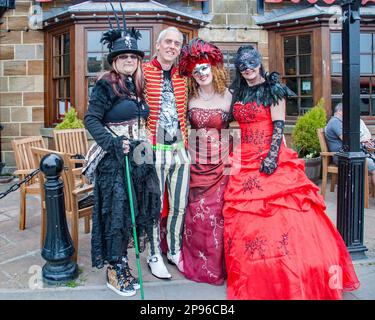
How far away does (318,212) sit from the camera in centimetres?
300

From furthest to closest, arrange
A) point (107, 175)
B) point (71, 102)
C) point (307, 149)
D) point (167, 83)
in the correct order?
point (71, 102), point (307, 149), point (167, 83), point (107, 175)

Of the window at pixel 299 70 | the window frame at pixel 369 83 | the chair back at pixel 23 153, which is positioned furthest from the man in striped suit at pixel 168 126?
the window frame at pixel 369 83

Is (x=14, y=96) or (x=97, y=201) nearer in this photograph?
(x=97, y=201)

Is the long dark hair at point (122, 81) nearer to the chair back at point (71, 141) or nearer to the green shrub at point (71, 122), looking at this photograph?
the chair back at point (71, 141)

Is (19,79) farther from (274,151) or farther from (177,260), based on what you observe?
(274,151)

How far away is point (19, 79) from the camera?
775cm

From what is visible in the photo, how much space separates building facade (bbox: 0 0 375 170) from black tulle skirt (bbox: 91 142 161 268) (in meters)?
4.80

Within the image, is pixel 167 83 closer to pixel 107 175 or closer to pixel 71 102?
pixel 107 175

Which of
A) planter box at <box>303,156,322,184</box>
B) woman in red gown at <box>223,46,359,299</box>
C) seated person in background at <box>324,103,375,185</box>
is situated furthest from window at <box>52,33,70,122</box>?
woman in red gown at <box>223,46,359,299</box>

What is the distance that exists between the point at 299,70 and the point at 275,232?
5667mm

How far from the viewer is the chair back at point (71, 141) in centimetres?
550
